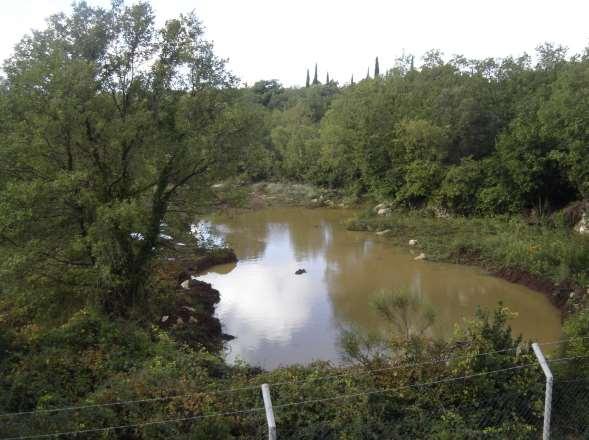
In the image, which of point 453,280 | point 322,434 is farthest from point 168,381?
point 453,280

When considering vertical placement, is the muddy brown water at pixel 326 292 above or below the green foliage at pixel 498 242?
below

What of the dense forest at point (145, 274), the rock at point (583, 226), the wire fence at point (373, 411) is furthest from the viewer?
the rock at point (583, 226)

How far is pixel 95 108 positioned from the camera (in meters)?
12.9

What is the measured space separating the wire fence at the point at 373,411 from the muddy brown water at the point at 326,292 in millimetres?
4423

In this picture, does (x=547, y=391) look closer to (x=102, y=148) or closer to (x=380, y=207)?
(x=102, y=148)

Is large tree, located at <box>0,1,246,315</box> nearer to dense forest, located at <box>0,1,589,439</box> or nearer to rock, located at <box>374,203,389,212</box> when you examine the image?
dense forest, located at <box>0,1,589,439</box>

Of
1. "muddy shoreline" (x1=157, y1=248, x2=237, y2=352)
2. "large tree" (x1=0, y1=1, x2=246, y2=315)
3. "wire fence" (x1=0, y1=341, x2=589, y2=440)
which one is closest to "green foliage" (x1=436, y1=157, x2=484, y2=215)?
"muddy shoreline" (x1=157, y1=248, x2=237, y2=352)

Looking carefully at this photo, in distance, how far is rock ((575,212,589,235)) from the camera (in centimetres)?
2366

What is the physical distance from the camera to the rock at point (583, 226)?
23659 millimetres

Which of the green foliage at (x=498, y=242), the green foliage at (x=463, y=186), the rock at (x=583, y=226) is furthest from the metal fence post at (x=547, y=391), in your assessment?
the green foliage at (x=463, y=186)

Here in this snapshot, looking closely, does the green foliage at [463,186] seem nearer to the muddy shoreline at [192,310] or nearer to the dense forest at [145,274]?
the dense forest at [145,274]

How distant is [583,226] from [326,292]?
501 inches

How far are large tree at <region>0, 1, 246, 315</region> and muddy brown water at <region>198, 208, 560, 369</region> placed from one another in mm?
2893

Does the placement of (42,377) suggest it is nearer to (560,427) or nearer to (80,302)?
(80,302)
